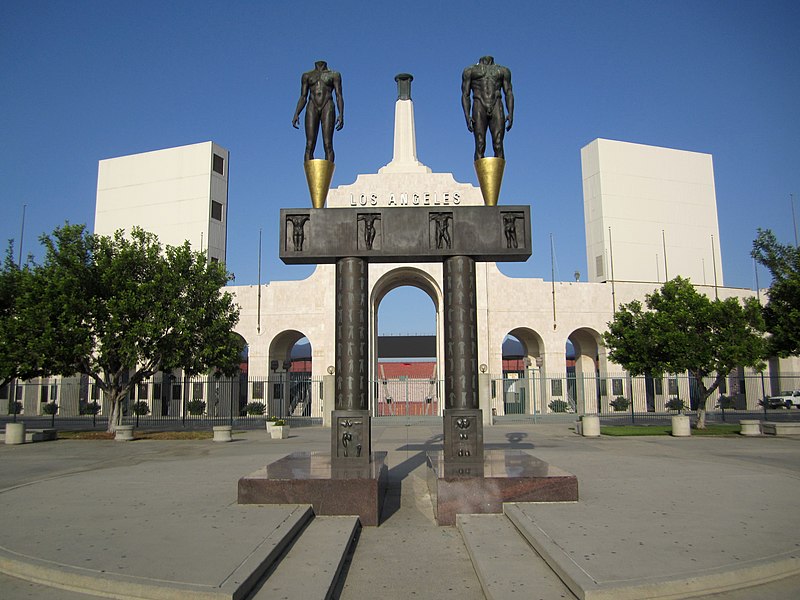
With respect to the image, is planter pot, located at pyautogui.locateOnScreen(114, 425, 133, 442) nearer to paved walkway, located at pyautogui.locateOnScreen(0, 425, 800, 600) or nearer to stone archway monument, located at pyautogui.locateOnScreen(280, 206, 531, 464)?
paved walkway, located at pyautogui.locateOnScreen(0, 425, 800, 600)

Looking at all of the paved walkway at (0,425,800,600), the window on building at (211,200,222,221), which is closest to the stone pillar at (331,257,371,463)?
the paved walkway at (0,425,800,600)

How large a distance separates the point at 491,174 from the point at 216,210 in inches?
1680

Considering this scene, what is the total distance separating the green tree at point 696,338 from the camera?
1054 inches

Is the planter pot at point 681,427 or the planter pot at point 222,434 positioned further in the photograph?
the planter pot at point 681,427

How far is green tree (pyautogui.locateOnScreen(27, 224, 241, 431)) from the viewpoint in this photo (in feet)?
81.5

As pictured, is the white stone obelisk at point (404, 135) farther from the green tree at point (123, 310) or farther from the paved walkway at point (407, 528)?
the paved walkway at point (407, 528)

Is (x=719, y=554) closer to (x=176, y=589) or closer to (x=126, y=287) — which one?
(x=176, y=589)

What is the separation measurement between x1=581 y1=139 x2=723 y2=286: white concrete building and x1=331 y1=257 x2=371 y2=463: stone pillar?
39.4 meters

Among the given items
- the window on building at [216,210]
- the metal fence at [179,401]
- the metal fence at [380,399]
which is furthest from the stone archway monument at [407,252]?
the window on building at [216,210]

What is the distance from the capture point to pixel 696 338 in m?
27.0

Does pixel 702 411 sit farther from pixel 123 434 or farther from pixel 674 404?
pixel 123 434

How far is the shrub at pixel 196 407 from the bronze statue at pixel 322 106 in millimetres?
35168

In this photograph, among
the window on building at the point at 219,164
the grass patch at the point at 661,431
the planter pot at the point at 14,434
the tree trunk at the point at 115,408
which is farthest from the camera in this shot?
the window on building at the point at 219,164

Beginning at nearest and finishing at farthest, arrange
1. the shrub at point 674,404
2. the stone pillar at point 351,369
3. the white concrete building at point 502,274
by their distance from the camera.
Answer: the stone pillar at point 351,369
the white concrete building at point 502,274
the shrub at point 674,404
